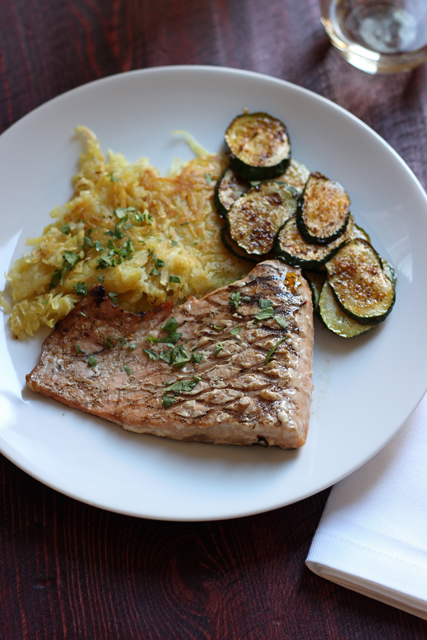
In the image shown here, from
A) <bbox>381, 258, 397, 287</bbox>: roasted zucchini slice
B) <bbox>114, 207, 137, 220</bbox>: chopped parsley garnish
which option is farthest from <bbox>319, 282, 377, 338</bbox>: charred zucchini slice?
<bbox>114, 207, 137, 220</bbox>: chopped parsley garnish

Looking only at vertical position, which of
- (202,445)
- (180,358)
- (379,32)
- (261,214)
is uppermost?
(379,32)

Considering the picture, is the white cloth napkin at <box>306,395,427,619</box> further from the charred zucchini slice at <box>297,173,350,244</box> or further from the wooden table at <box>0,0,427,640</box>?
the charred zucchini slice at <box>297,173,350,244</box>

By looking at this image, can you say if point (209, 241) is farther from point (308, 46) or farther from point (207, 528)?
point (308, 46)

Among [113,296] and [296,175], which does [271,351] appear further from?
[296,175]

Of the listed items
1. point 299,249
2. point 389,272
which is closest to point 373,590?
point 389,272

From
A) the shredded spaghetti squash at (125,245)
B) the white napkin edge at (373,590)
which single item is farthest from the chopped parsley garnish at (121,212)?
the white napkin edge at (373,590)

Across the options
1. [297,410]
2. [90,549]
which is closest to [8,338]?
[90,549]
